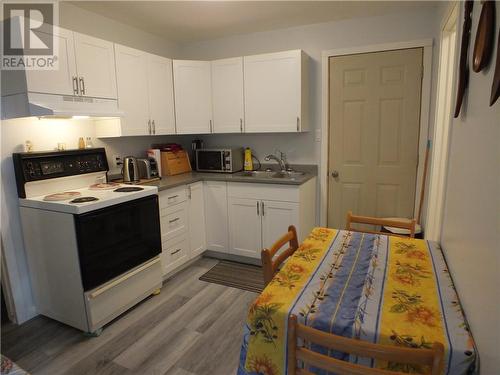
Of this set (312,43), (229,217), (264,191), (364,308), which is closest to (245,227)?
(229,217)

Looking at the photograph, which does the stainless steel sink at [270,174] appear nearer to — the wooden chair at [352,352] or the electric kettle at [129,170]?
the electric kettle at [129,170]

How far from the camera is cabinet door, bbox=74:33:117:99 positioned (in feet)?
7.84

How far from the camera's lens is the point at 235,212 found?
3.22 m

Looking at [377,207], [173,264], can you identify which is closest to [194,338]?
[173,264]

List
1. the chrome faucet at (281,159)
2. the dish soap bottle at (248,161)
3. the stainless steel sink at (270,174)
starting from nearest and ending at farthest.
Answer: the stainless steel sink at (270,174) → the chrome faucet at (281,159) → the dish soap bottle at (248,161)

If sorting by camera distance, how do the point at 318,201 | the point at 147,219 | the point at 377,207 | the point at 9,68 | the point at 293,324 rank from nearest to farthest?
the point at 293,324
the point at 9,68
the point at 147,219
the point at 377,207
the point at 318,201

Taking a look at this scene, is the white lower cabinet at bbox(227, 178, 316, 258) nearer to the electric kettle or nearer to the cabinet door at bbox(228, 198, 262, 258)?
the cabinet door at bbox(228, 198, 262, 258)

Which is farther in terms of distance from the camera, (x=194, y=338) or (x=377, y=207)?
(x=377, y=207)

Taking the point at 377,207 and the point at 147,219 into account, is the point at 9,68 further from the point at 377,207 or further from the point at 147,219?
the point at 377,207

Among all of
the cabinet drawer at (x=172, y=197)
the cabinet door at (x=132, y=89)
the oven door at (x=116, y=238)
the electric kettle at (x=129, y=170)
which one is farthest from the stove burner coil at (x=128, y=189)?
the cabinet door at (x=132, y=89)

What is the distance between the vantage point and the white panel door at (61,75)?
209 centimetres

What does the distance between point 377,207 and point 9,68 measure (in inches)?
128

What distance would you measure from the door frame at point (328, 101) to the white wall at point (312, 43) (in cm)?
5

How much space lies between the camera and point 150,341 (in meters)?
2.12
